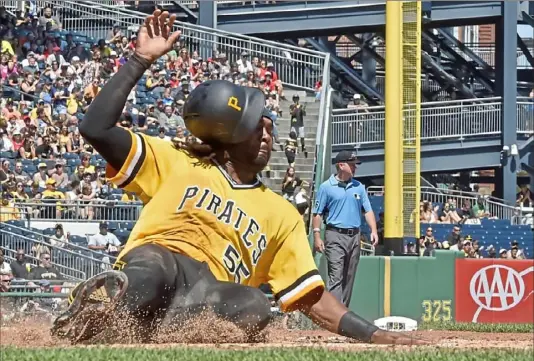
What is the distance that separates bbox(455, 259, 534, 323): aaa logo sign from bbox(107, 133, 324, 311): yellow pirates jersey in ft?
32.5

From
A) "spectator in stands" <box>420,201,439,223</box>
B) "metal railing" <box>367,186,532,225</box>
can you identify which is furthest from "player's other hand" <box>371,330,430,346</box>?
"metal railing" <box>367,186,532,225</box>

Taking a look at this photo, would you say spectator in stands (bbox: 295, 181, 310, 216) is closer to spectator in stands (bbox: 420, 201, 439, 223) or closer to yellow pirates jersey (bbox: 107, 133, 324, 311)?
spectator in stands (bbox: 420, 201, 439, 223)

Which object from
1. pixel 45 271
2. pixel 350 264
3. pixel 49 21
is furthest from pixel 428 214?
pixel 350 264

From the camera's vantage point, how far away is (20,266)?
1502cm

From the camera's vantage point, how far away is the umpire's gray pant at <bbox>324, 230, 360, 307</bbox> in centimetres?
1214

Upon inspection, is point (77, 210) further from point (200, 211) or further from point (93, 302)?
point (93, 302)

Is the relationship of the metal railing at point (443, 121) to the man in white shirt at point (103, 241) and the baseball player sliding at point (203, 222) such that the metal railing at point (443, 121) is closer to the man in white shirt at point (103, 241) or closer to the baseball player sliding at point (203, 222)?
the man in white shirt at point (103, 241)

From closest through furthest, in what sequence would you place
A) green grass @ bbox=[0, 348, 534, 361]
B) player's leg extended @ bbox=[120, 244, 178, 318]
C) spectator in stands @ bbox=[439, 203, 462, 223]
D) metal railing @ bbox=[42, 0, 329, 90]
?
green grass @ bbox=[0, 348, 534, 361], player's leg extended @ bbox=[120, 244, 178, 318], metal railing @ bbox=[42, 0, 329, 90], spectator in stands @ bbox=[439, 203, 462, 223]

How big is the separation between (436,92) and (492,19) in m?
2.69

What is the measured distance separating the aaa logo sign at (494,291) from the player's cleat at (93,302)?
10.6 metres

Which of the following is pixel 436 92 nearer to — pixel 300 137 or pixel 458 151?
pixel 458 151

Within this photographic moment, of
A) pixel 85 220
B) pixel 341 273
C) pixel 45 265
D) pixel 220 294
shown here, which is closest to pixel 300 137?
pixel 85 220

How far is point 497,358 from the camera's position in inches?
204

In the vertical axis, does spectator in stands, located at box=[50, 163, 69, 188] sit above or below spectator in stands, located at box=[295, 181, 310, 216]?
above
